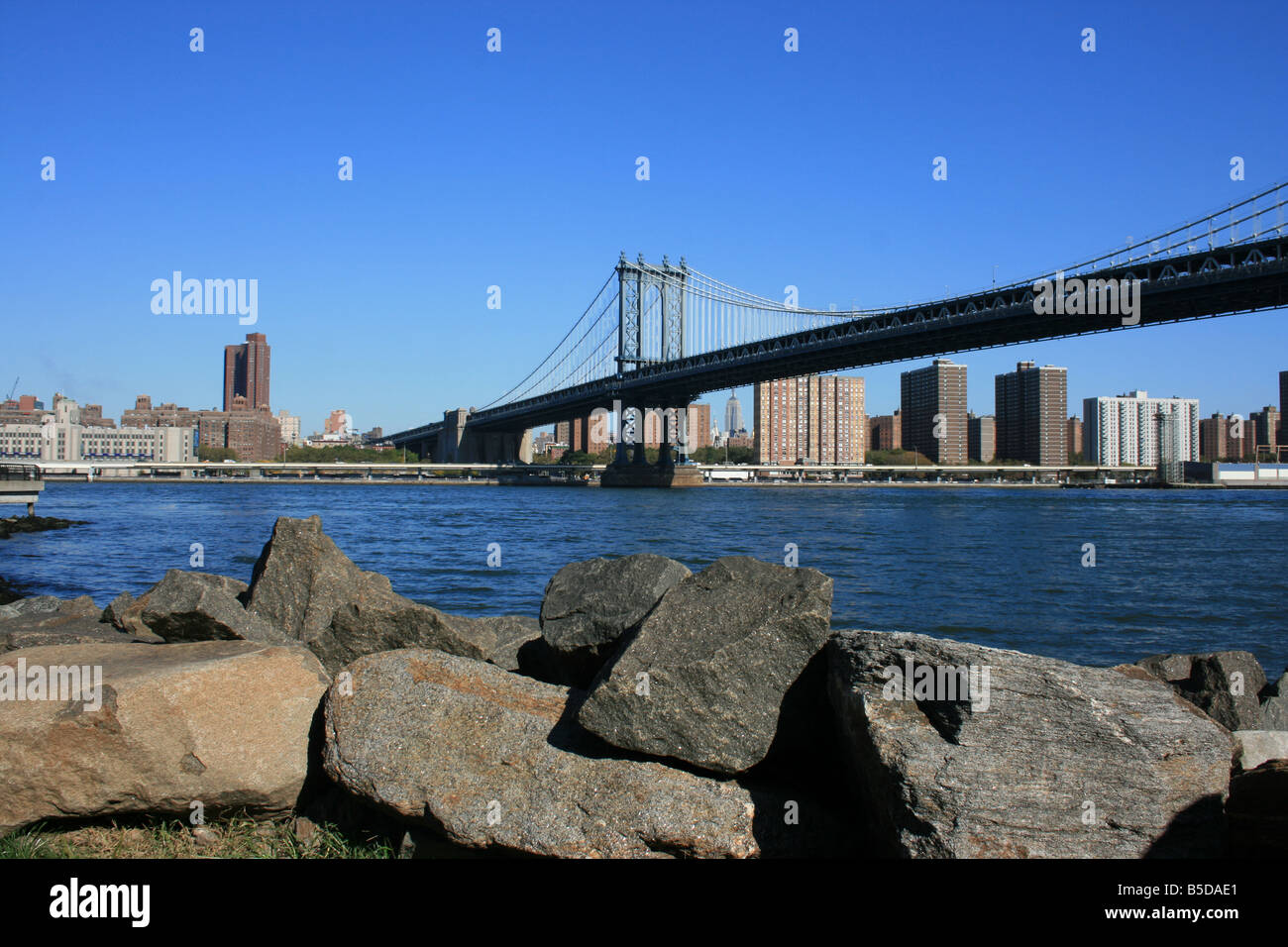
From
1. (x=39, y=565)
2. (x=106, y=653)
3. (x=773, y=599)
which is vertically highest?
(x=773, y=599)

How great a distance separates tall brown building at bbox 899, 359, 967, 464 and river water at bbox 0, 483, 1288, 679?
9124cm

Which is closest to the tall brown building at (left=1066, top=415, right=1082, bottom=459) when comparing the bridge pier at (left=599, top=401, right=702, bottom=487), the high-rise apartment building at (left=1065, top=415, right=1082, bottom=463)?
the high-rise apartment building at (left=1065, top=415, right=1082, bottom=463)

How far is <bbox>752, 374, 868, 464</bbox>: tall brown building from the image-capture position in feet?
487

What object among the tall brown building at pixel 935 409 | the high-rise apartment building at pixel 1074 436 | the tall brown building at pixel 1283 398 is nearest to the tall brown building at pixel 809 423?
the tall brown building at pixel 935 409

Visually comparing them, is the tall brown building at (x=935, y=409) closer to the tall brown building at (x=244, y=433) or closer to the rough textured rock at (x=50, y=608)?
the tall brown building at (x=244, y=433)

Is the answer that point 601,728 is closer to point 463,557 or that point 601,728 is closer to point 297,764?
point 297,764

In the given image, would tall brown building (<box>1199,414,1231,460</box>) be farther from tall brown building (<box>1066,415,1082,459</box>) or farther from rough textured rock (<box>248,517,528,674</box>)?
rough textured rock (<box>248,517,528,674</box>)

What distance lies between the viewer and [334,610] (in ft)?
19.3

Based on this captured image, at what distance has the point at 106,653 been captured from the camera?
3928 millimetres

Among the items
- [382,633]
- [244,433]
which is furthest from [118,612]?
[244,433]

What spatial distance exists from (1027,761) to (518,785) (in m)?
1.75

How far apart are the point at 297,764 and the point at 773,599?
6.50ft
